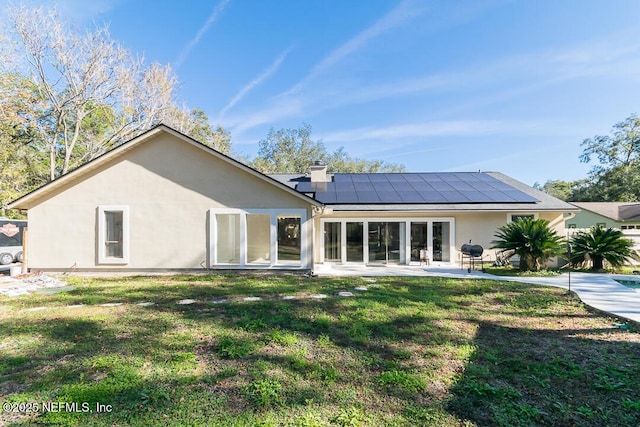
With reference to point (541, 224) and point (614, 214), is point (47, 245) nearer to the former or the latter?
point (541, 224)

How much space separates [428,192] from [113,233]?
45.3 feet

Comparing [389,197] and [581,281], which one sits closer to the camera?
[581,281]

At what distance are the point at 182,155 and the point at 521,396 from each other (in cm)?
1147

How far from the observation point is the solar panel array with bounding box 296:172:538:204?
542 inches

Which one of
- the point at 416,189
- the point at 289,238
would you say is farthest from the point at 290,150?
the point at 289,238

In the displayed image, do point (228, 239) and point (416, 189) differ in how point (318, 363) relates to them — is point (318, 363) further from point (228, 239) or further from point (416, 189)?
point (416, 189)

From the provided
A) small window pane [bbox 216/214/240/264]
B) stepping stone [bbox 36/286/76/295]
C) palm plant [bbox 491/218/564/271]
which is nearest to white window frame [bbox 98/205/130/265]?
stepping stone [bbox 36/286/76/295]

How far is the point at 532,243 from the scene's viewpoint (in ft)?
35.3

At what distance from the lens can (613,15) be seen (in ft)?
35.7

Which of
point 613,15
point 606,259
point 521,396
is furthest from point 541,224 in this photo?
point 521,396

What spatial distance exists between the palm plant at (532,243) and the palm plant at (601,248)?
1.03 meters

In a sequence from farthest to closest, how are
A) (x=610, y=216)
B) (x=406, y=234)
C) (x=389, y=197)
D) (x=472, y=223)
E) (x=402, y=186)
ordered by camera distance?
(x=610, y=216), (x=402, y=186), (x=389, y=197), (x=406, y=234), (x=472, y=223)

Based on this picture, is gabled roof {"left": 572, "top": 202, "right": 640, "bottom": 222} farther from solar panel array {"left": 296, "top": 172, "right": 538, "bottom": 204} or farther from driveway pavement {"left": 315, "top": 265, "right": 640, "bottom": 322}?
driveway pavement {"left": 315, "top": 265, "right": 640, "bottom": 322}

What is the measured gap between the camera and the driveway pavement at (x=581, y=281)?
253 inches
